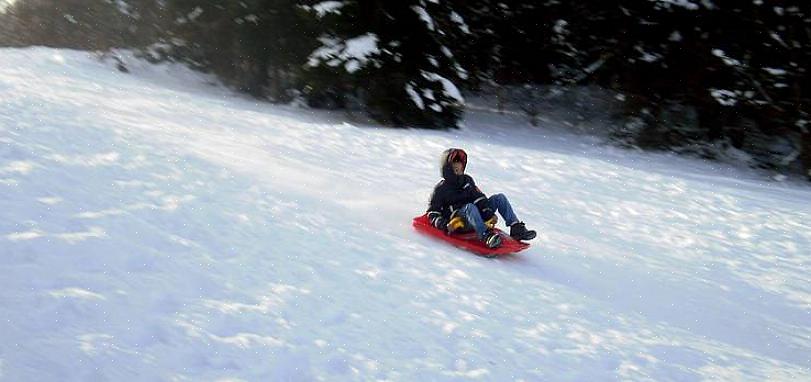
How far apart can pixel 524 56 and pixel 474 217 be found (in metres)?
13.4

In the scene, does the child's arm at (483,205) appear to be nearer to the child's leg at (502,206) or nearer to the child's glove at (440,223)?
the child's leg at (502,206)

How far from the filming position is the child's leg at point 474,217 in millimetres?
6895

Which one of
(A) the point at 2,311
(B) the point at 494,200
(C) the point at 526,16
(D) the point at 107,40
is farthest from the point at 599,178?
(D) the point at 107,40

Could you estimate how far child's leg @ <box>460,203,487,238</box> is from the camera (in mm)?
6895

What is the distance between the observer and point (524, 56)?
1934 cm

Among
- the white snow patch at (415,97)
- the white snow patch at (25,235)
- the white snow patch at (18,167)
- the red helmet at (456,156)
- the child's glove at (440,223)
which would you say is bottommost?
the white snow patch at (415,97)

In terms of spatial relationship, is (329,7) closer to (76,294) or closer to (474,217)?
(474,217)

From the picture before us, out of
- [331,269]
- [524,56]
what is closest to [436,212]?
[331,269]

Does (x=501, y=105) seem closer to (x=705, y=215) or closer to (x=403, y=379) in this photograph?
(x=705, y=215)

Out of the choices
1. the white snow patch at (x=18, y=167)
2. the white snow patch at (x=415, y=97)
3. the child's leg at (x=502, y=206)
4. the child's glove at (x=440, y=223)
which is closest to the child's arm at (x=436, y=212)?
the child's glove at (x=440, y=223)

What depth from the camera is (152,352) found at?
3652 millimetres

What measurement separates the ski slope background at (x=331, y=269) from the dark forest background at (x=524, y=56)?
13.8 ft

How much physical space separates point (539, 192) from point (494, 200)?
3.60m

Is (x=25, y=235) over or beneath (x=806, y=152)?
over
